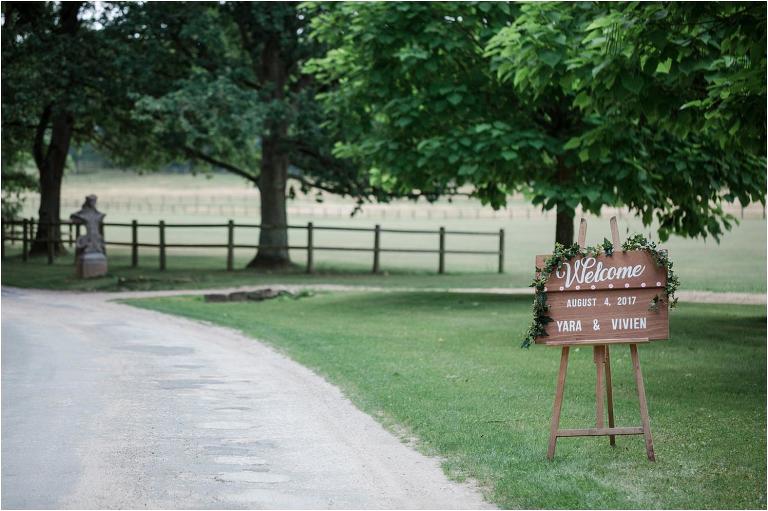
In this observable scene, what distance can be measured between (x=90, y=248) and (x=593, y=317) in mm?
21716

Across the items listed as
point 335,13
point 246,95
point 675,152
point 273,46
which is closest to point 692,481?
point 675,152

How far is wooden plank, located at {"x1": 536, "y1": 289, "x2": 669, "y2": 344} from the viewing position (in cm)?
833

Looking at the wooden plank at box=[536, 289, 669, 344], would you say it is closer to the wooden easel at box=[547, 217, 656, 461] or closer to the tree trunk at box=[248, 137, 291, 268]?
the wooden easel at box=[547, 217, 656, 461]

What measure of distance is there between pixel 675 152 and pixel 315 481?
14.1m

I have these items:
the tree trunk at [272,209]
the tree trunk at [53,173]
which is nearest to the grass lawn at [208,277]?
the tree trunk at [272,209]

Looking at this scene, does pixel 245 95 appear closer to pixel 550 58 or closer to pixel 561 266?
pixel 550 58

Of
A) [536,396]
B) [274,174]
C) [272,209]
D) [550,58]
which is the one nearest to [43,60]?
[274,174]

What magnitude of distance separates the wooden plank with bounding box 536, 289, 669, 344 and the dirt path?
4.76ft

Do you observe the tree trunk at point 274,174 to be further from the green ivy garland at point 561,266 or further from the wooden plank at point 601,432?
the wooden plank at point 601,432

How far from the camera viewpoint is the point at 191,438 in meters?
8.73

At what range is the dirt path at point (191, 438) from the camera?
6.97 metres

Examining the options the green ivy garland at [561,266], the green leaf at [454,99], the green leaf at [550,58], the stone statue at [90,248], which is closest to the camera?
the green ivy garland at [561,266]

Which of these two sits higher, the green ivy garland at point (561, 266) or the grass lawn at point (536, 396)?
the green ivy garland at point (561, 266)

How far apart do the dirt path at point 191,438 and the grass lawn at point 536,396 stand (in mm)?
429
